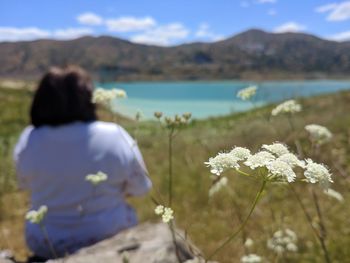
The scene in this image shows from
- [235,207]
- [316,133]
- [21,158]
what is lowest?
[235,207]

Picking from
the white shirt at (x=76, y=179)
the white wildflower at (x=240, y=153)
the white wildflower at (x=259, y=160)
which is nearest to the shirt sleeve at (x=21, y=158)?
the white shirt at (x=76, y=179)

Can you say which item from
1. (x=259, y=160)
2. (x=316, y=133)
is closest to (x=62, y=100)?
(x=316, y=133)

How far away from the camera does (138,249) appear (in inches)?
105

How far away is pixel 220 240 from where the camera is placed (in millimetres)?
4199

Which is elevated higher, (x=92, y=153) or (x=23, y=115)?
(x=92, y=153)

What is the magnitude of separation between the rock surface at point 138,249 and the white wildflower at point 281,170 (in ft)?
4.83

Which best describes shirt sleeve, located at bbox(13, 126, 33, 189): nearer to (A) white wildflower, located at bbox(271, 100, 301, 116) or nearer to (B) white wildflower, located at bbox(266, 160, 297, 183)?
(A) white wildflower, located at bbox(271, 100, 301, 116)

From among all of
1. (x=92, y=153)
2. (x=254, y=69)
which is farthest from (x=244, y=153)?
(x=254, y=69)

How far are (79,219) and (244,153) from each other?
224 centimetres

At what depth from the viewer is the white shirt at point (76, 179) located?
3.11 meters

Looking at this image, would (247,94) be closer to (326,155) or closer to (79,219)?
(79,219)

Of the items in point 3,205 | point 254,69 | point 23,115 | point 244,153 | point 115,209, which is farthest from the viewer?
point 254,69

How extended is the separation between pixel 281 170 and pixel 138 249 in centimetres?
178

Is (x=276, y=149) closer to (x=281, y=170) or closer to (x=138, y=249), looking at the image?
(x=281, y=170)
